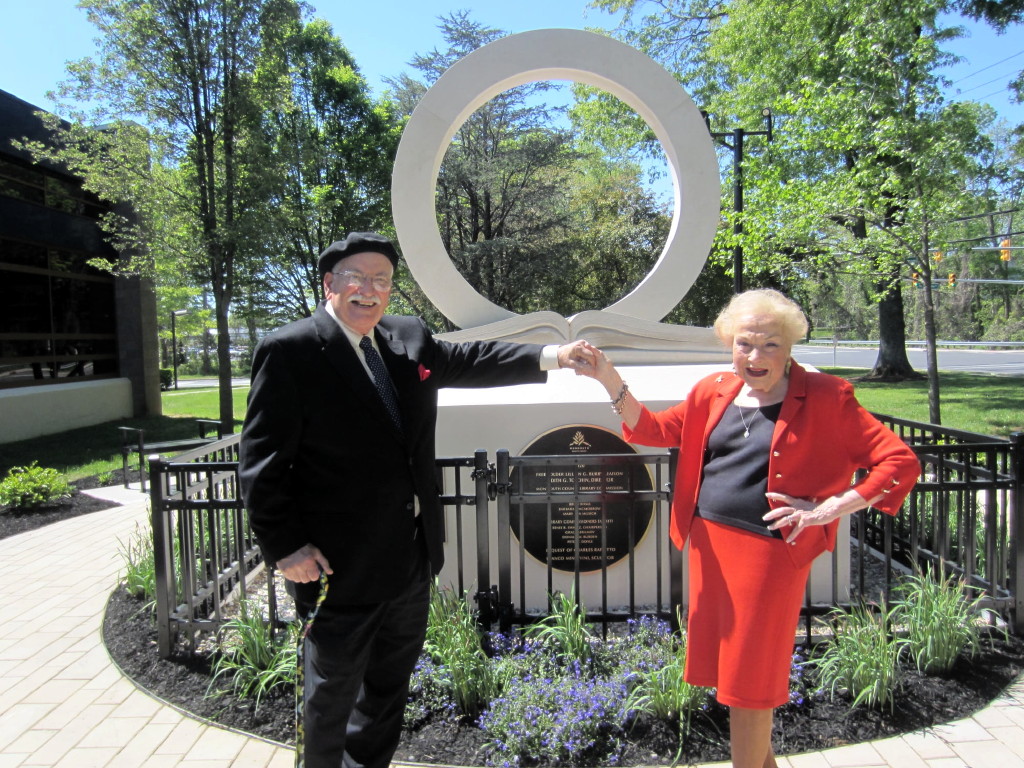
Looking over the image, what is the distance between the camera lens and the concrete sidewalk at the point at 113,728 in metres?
2.73

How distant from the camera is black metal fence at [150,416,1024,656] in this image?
3.51 meters

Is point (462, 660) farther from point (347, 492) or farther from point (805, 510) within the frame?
point (805, 510)

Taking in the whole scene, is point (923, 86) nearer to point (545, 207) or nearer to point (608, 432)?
point (608, 432)

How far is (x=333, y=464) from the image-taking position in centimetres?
203

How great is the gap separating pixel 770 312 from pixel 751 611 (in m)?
0.95

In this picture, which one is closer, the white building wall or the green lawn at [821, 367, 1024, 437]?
the green lawn at [821, 367, 1024, 437]

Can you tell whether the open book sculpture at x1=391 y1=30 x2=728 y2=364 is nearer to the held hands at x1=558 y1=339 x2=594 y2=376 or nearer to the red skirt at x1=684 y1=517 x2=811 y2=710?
the held hands at x1=558 y1=339 x2=594 y2=376

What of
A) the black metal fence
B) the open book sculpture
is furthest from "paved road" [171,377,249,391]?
the black metal fence

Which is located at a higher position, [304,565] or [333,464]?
[333,464]

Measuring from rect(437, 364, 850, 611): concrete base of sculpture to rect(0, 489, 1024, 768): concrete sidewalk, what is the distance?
1.30 meters

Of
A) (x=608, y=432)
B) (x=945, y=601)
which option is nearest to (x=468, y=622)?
(x=608, y=432)

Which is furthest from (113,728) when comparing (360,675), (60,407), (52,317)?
(52,317)

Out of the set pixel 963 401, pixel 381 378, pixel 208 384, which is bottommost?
pixel 963 401

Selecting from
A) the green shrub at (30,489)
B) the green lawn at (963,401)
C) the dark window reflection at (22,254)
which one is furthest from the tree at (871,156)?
the dark window reflection at (22,254)
